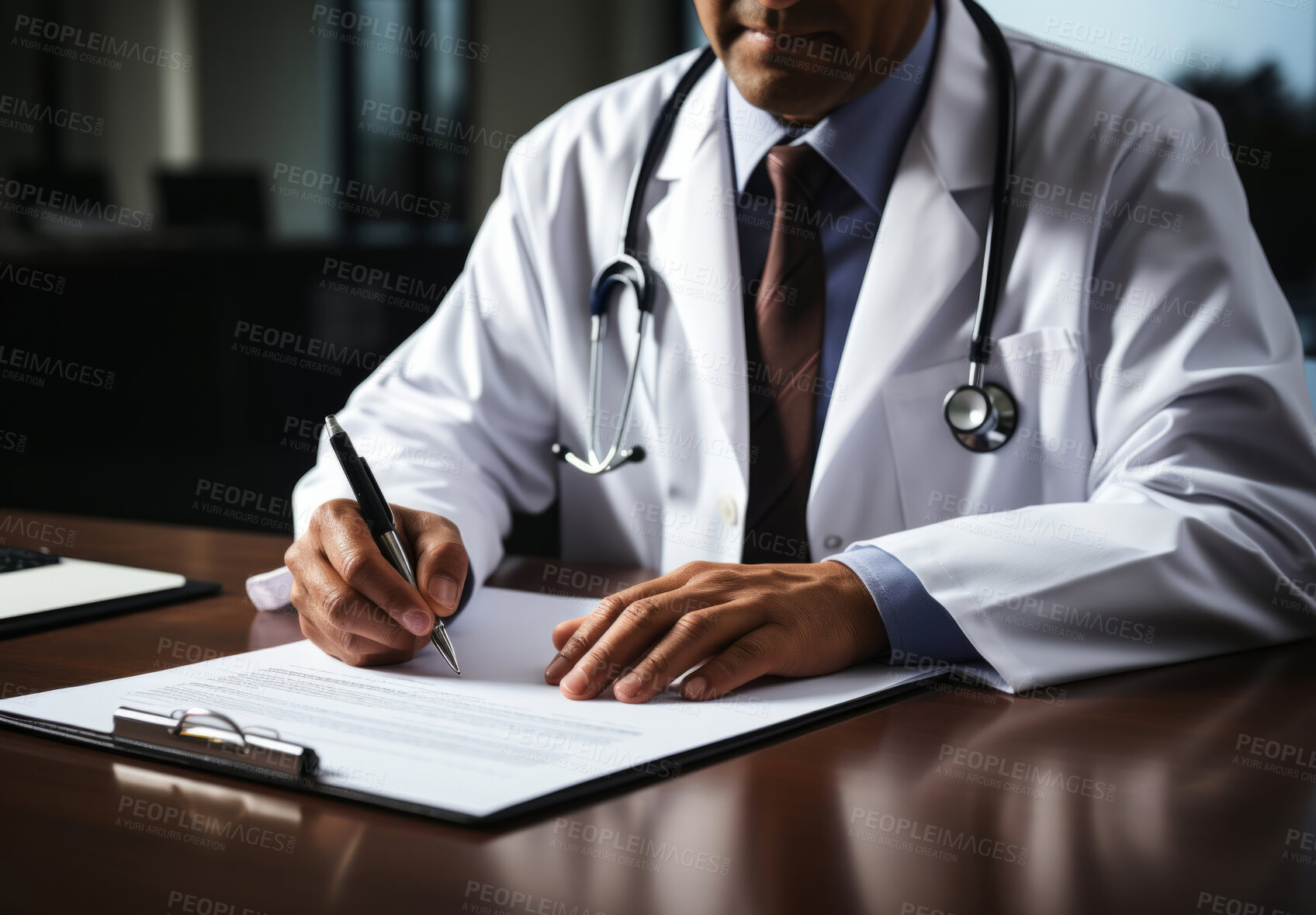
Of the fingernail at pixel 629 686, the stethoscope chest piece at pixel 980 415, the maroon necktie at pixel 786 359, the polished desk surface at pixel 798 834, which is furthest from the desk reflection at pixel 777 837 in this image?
the maroon necktie at pixel 786 359

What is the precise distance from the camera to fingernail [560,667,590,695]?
29.5 inches

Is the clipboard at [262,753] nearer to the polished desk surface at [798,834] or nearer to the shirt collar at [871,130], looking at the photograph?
the polished desk surface at [798,834]

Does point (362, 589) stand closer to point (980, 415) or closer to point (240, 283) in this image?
point (980, 415)

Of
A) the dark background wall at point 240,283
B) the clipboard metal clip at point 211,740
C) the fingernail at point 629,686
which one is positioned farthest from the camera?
the dark background wall at point 240,283

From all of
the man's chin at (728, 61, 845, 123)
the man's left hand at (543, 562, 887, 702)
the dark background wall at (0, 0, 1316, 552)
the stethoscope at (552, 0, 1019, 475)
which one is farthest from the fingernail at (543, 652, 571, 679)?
the dark background wall at (0, 0, 1316, 552)

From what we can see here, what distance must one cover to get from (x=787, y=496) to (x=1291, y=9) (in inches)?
42.8

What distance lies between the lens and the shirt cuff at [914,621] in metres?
0.85

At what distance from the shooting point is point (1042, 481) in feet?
3.96

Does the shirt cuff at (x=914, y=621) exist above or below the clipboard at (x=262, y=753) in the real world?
above

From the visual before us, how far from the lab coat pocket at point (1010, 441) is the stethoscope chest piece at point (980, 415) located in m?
0.02

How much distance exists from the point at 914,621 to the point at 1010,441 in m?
0.40

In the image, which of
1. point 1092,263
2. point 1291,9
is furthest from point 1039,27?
point 1092,263

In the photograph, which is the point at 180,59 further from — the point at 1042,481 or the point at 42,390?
the point at 1042,481

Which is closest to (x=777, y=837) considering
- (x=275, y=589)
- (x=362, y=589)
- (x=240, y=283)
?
(x=362, y=589)
